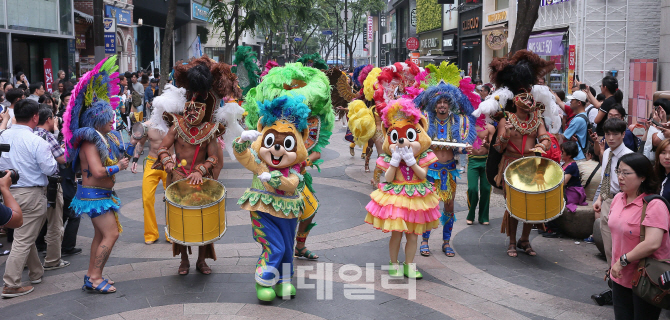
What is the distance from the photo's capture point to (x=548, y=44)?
22406 mm

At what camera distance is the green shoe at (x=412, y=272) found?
6.35 meters

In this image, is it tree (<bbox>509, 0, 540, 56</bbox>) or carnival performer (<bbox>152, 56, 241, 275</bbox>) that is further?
tree (<bbox>509, 0, 540, 56</bbox>)

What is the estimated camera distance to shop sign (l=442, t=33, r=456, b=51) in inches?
1540

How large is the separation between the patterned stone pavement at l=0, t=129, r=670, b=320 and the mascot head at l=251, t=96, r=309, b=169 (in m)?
1.36

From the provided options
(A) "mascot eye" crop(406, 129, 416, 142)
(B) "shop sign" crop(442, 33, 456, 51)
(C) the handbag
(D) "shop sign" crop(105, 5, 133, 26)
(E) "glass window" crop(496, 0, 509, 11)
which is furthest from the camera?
(B) "shop sign" crop(442, 33, 456, 51)

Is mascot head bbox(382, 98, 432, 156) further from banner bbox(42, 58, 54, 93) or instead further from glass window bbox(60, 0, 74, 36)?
glass window bbox(60, 0, 74, 36)

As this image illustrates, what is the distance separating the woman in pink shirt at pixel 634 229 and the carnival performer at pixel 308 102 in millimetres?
3151

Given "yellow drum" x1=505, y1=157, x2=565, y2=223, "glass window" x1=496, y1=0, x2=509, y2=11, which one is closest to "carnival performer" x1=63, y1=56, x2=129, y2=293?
"yellow drum" x1=505, y1=157, x2=565, y2=223

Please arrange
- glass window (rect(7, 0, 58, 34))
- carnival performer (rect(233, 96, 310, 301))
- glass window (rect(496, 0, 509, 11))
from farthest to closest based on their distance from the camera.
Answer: glass window (rect(496, 0, 509, 11)) → glass window (rect(7, 0, 58, 34)) → carnival performer (rect(233, 96, 310, 301))

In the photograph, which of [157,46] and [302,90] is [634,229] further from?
[157,46]

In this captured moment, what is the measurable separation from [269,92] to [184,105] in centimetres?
92

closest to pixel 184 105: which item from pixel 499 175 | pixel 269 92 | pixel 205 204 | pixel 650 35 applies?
pixel 269 92

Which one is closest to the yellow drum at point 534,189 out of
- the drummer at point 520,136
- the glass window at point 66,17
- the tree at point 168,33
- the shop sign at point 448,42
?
the drummer at point 520,136

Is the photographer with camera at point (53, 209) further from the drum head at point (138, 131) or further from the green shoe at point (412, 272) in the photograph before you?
the green shoe at point (412, 272)
